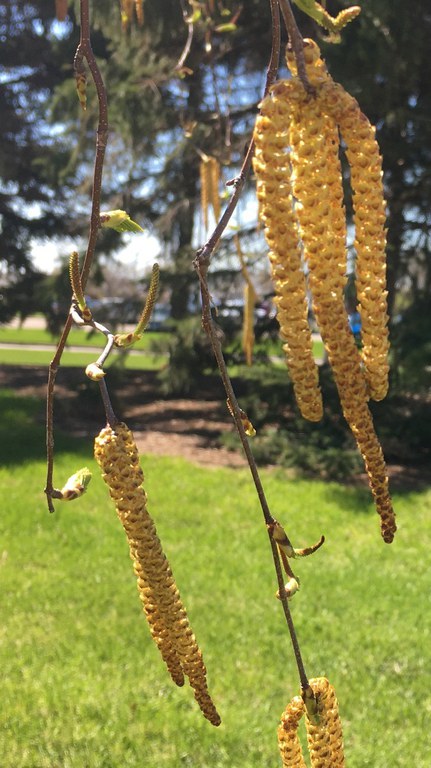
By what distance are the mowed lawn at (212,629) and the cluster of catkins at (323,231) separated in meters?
2.63

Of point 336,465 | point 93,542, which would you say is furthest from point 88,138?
point 93,542

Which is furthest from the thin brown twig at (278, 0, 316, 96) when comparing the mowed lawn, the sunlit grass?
the sunlit grass

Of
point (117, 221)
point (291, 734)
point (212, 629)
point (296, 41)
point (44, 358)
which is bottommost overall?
point (44, 358)

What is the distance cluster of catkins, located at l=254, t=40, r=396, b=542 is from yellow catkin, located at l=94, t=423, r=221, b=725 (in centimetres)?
20

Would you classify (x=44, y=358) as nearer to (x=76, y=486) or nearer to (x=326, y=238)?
(x=76, y=486)

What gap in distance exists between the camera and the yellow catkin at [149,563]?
2.57 feet

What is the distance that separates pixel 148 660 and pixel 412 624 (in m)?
1.35

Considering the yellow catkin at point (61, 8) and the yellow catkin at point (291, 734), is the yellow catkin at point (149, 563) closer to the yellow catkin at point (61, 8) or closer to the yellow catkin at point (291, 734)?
the yellow catkin at point (291, 734)

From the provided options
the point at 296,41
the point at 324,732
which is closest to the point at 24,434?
the point at 324,732

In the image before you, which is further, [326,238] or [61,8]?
[61,8]

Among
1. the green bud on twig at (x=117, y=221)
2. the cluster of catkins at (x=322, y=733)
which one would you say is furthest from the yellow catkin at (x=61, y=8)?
the cluster of catkins at (x=322, y=733)

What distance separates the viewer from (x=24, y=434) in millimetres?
7730

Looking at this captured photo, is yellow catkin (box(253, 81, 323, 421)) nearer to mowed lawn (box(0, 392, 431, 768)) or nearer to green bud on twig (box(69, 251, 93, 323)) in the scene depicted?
green bud on twig (box(69, 251, 93, 323))

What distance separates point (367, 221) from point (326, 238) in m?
0.04
